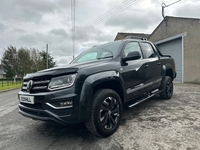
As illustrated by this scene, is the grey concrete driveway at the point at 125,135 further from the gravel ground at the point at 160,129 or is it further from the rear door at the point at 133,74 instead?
the rear door at the point at 133,74

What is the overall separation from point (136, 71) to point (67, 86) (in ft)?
5.70

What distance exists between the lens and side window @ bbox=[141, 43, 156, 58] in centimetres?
415

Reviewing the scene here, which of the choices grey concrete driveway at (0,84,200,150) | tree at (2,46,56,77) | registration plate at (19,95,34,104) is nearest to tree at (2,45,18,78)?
tree at (2,46,56,77)

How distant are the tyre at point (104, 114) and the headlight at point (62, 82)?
49 centimetres

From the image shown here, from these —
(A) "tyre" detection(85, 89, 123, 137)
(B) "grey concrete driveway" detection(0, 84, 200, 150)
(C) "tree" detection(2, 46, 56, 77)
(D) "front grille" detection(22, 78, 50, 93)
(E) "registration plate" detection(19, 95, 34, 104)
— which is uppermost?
(C) "tree" detection(2, 46, 56, 77)

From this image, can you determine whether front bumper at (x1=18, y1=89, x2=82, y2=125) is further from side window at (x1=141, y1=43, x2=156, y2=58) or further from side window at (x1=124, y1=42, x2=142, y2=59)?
side window at (x1=141, y1=43, x2=156, y2=58)

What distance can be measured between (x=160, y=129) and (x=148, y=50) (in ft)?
7.56

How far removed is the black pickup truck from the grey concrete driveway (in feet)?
0.88

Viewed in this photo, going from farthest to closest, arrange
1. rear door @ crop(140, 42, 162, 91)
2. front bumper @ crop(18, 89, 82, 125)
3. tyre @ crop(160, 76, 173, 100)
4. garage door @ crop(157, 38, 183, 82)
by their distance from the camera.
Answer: garage door @ crop(157, 38, 183, 82) < tyre @ crop(160, 76, 173, 100) < rear door @ crop(140, 42, 162, 91) < front bumper @ crop(18, 89, 82, 125)

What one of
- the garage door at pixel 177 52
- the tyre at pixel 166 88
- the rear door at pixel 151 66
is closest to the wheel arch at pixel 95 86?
the rear door at pixel 151 66

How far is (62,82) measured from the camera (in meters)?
2.27

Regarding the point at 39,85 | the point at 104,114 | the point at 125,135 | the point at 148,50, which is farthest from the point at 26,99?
the point at 148,50

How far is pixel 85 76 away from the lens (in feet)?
7.68

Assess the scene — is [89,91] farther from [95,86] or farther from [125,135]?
[125,135]
